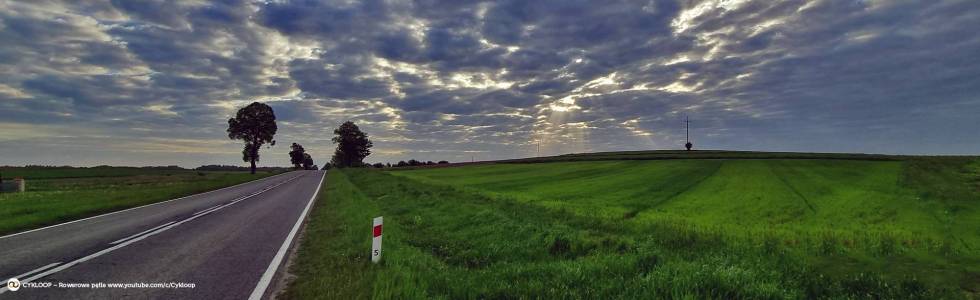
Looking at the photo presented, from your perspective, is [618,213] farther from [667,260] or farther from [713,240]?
[667,260]

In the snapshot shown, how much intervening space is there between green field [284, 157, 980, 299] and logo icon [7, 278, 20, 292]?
3.74 meters

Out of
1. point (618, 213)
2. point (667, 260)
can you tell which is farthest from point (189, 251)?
point (618, 213)

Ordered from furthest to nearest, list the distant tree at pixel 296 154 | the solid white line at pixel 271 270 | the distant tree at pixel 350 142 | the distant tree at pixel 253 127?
1. the distant tree at pixel 296 154
2. the distant tree at pixel 350 142
3. the distant tree at pixel 253 127
4. the solid white line at pixel 271 270

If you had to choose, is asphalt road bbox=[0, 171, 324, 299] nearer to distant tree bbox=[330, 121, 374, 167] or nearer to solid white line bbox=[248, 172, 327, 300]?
solid white line bbox=[248, 172, 327, 300]

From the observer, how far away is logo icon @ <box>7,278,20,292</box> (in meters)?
6.08

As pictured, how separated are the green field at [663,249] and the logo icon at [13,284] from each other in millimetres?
3744

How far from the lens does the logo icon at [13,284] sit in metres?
6.08

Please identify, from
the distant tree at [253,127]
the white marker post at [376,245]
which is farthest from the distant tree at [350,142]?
the white marker post at [376,245]

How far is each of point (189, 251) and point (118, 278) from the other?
82.7 inches

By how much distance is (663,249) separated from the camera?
28.8ft

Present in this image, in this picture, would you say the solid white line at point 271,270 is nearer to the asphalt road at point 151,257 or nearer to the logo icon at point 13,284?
the asphalt road at point 151,257

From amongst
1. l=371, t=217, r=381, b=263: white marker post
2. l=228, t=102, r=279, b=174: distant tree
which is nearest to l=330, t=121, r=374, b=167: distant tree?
l=228, t=102, r=279, b=174: distant tree

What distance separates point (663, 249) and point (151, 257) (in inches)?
407

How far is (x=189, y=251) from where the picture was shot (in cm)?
880
